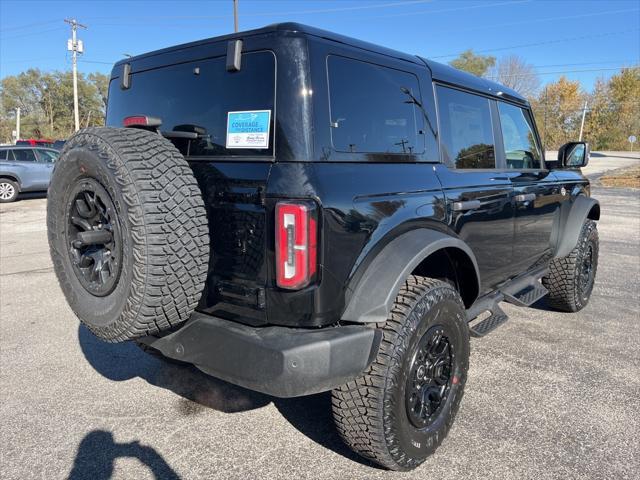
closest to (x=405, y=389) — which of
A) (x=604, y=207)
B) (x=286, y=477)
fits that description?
(x=286, y=477)

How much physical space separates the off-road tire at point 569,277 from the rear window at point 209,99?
3412 mm

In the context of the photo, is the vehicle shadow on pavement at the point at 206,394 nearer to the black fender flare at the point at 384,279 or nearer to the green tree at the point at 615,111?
the black fender flare at the point at 384,279

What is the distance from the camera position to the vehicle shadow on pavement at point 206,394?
274 cm

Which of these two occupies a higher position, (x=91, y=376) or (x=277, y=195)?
(x=277, y=195)

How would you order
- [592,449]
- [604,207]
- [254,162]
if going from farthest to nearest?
[604,207] → [592,449] → [254,162]

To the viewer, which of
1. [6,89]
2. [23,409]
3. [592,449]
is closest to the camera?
[592,449]

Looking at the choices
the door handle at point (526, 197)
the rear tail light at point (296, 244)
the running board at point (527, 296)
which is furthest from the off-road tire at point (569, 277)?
the rear tail light at point (296, 244)

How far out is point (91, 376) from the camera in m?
3.38

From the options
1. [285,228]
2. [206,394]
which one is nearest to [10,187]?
[206,394]

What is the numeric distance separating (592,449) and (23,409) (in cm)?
328

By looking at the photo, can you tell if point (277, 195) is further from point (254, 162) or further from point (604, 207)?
point (604, 207)

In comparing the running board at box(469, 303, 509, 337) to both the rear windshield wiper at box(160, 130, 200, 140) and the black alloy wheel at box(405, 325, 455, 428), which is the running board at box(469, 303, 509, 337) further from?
the rear windshield wiper at box(160, 130, 200, 140)

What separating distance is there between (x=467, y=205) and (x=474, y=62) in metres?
62.5

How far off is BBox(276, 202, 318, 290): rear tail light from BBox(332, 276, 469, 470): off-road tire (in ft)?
1.67
